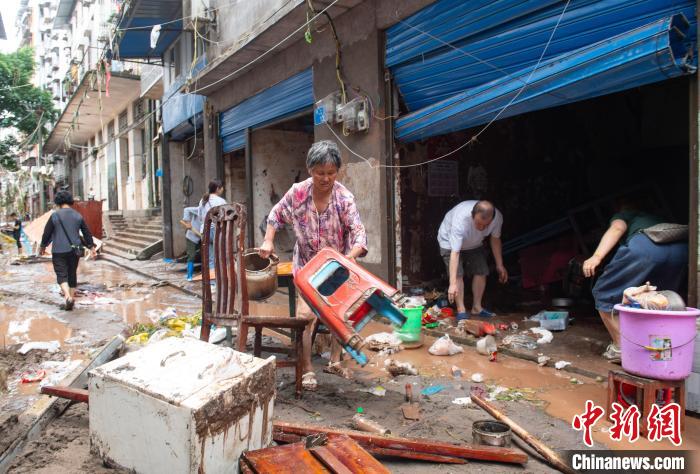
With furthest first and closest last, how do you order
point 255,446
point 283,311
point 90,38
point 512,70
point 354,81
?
point 90,38 < point 283,311 < point 354,81 < point 512,70 < point 255,446

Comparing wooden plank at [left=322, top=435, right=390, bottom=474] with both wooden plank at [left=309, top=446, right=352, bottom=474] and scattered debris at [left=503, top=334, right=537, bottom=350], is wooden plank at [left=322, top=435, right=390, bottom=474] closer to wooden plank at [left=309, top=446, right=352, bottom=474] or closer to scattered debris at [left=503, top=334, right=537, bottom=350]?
wooden plank at [left=309, top=446, right=352, bottom=474]

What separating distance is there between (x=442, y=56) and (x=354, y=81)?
5.08ft

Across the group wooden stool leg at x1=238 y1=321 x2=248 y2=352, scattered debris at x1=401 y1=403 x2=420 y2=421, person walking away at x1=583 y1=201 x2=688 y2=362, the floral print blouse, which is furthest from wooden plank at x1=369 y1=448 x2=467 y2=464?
person walking away at x1=583 y1=201 x2=688 y2=362

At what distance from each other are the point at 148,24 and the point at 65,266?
30.4ft

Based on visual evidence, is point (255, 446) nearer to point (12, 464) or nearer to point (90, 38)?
point (12, 464)

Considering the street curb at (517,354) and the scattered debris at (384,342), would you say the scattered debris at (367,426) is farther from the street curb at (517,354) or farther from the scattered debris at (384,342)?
the street curb at (517,354)

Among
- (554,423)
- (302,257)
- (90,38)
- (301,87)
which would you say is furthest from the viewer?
(90,38)

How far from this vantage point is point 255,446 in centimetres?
260

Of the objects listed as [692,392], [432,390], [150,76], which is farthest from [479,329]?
[150,76]

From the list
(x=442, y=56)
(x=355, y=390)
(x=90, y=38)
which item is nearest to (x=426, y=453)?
(x=355, y=390)

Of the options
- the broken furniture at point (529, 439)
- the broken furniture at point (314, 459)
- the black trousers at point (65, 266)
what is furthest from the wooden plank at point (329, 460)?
the black trousers at point (65, 266)

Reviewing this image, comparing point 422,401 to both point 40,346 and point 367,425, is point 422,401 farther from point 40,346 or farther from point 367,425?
point 40,346

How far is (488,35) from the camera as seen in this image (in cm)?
525
